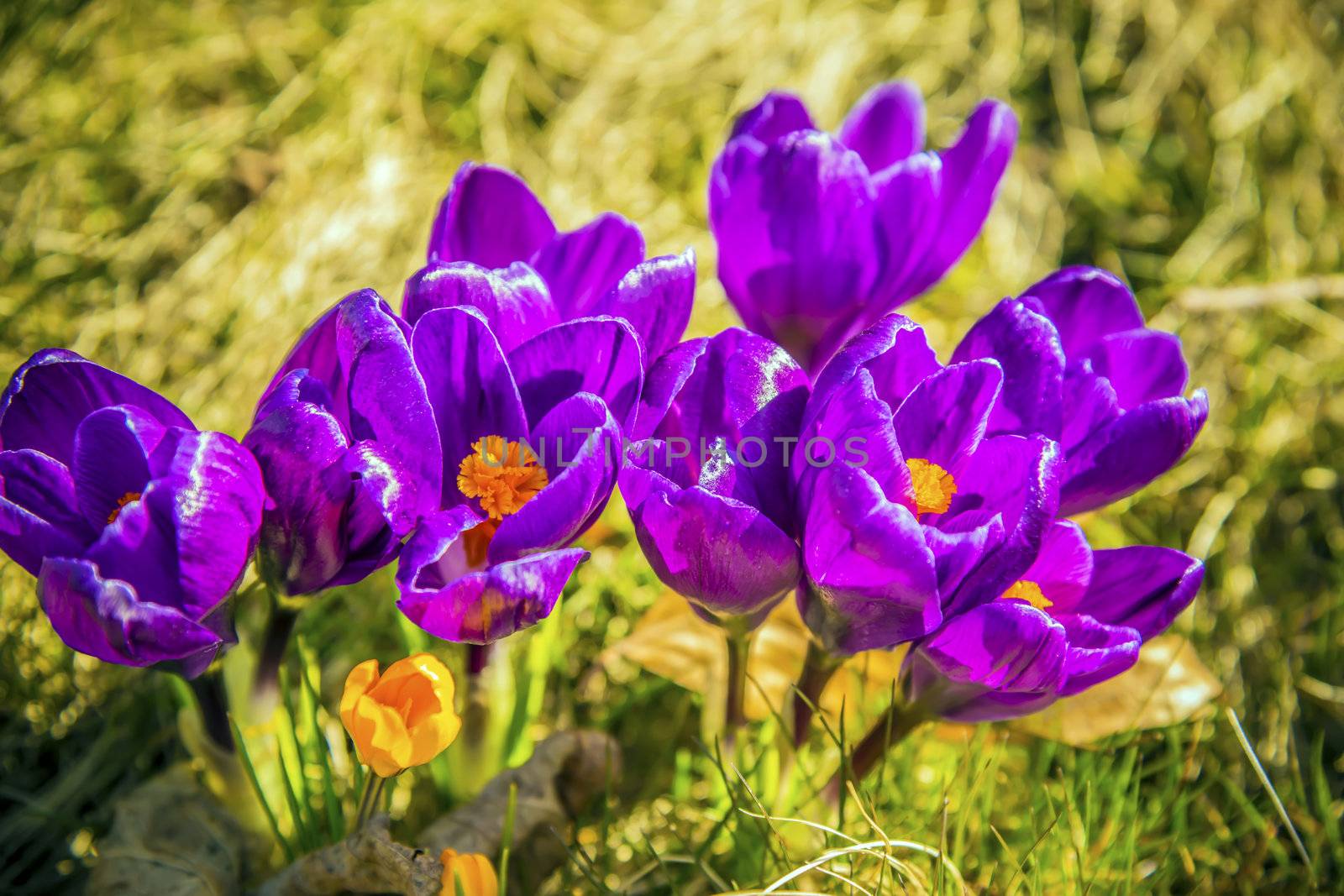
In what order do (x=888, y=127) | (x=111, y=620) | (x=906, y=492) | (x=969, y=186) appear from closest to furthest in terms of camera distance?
(x=111, y=620) < (x=906, y=492) < (x=969, y=186) < (x=888, y=127)

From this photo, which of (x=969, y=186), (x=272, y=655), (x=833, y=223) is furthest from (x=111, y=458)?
(x=969, y=186)

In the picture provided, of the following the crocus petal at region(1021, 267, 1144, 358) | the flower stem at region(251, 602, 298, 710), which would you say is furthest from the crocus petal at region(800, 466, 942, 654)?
the flower stem at region(251, 602, 298, 710)

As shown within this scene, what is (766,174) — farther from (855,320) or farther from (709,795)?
(709,795)

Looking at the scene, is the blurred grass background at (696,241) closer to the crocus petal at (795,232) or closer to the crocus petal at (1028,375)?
the crocus petal at (1028,375)

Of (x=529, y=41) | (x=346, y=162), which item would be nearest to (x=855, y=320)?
(x=346, y=162)

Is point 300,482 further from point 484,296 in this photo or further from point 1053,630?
point 1053,630

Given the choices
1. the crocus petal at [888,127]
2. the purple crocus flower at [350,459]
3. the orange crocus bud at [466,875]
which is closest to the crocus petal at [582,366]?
the purple crocus flower at [350,459]
